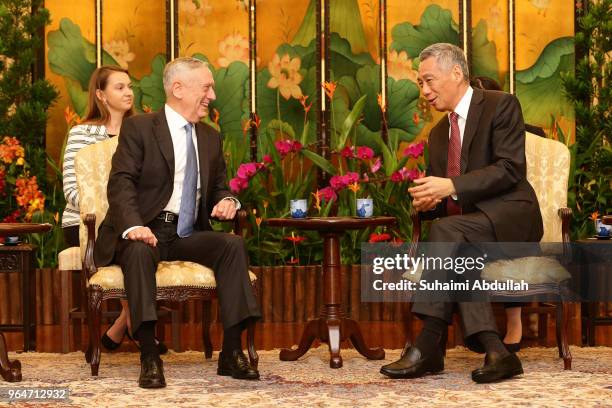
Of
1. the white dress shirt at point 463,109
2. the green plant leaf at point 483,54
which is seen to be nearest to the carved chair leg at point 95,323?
the white dress shirt at point 463,109

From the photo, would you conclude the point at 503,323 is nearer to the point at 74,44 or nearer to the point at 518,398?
the point at 518,398

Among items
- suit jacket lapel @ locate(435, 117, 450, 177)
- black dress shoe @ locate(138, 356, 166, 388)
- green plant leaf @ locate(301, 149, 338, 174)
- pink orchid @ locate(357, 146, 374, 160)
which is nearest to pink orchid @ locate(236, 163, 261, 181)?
pink orchid @ locate(357, 146, 374, 160)

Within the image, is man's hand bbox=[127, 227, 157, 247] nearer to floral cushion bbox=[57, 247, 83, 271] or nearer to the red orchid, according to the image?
floral cushion bbox=[57, 247, 83, 271]

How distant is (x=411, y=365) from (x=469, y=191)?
2.53ft

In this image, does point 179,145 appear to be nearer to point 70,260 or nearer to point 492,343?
point 70,260

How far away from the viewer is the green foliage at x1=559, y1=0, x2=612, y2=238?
6.26 meters

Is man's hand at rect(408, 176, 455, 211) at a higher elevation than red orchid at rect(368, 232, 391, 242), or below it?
higher

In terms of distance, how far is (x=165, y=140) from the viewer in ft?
14.2

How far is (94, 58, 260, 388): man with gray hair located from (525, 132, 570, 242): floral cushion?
4.73ft

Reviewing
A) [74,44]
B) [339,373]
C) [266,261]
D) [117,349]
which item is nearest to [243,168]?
[266,261]

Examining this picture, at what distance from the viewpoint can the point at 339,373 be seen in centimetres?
416

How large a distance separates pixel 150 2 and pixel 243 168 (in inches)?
84.9

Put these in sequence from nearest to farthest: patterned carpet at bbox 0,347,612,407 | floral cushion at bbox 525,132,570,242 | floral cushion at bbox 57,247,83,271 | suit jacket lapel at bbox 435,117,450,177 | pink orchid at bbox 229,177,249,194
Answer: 1. patterned carpet at bbox 0,347,612,407
2. suit jacket lapel at bbox 435,117,450,177
3. floral cushion at bbox 525,132,570,242
4. floral cushion at bbox 57,247,83,271
5. pink orchid at bbox 229,177,249,194

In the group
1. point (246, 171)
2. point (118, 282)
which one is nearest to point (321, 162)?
point (246, 171)
